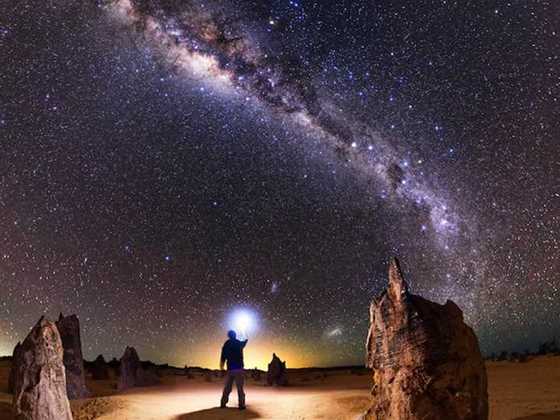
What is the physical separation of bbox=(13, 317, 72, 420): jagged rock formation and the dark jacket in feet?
15.6

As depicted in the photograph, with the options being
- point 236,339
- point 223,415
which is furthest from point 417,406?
point 236,339

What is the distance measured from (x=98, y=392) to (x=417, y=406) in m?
17.0

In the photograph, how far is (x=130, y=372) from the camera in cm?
2223

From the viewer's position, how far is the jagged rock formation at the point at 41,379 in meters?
10.1

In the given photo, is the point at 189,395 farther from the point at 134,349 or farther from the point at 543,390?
the point at 543,390

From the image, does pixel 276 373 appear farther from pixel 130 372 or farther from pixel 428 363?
pixel 428 363

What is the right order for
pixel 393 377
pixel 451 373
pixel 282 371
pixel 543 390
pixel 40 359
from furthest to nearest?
pixel 282 371
pixel 543 390
pixel 40 359
pixel 393 377
pixel 451 373

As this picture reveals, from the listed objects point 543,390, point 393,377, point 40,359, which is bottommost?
point 543,390

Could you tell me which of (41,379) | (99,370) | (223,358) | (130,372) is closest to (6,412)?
(41,379)

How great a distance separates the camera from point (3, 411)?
1211 centimetres

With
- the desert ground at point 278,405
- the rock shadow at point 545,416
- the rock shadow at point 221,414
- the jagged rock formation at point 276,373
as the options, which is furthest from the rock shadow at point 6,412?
the jagged rock formation at point 276,373

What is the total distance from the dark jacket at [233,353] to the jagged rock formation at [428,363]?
6.09 m

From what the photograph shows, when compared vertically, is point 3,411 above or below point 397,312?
below

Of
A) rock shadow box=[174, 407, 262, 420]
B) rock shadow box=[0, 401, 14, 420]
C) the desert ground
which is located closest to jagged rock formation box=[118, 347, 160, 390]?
the desert ground
